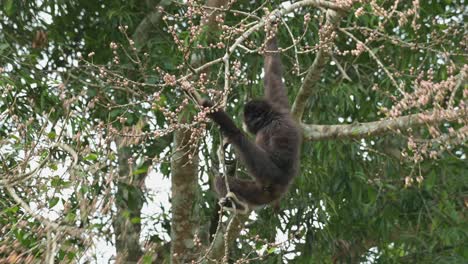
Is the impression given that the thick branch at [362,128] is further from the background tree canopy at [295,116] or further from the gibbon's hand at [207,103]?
the gibbon's hand at [207,103]

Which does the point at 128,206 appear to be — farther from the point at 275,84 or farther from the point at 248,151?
the point at 248,151

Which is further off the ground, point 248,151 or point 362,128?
point 362,128

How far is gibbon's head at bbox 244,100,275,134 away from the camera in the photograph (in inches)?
316

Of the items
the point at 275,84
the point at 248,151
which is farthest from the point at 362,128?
the point at 275,84

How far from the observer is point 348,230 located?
420 inches

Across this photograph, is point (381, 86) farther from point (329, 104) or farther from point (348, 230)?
point (348, 230)

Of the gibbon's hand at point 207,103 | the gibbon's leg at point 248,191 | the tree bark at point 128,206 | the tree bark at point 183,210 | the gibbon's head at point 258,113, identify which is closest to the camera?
the gibbon's hand at point 207,103

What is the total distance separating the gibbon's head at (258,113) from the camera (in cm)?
803

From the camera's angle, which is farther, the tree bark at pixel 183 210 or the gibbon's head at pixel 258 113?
the tree bark at pixel 183 210

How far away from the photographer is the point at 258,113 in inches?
318

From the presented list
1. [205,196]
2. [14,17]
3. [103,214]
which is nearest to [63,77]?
[14,17]

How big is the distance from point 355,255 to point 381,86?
98.5 inches

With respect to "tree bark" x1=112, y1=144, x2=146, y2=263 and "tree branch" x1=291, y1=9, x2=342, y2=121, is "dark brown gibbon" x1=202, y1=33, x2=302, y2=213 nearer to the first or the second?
"tree branch" x1=291, y1=9, x2=342, y2=121

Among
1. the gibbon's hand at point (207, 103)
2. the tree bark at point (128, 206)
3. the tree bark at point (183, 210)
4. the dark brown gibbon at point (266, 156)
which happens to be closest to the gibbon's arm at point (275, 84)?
the dark brown gibbon at point (266, 156)
